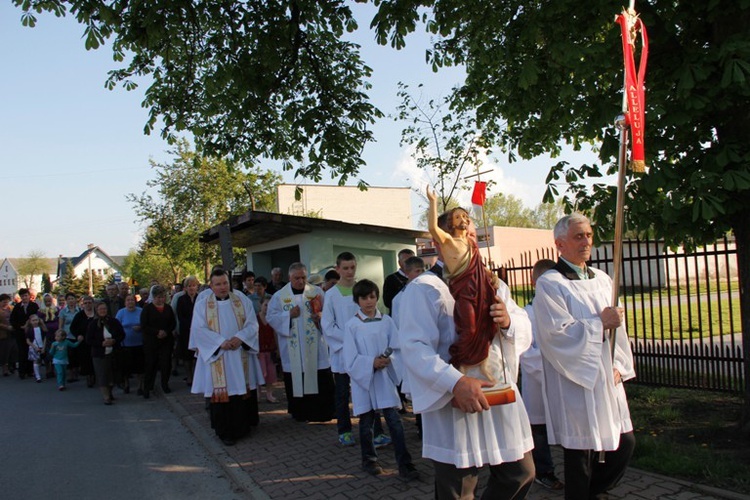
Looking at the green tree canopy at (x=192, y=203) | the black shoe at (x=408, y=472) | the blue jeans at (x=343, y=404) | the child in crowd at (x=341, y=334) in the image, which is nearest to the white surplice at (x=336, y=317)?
the child in crowd at (x=341, y=334)

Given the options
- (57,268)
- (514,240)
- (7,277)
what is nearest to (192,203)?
(514,240)

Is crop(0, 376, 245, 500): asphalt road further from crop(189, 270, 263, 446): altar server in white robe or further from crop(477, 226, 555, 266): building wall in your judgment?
crop(477, 226, 555, 266): building wall

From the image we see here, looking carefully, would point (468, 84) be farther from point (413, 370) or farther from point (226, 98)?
point (413, 370)

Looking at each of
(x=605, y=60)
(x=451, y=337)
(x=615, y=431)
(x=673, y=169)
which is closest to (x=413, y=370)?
(x=451, y=337)

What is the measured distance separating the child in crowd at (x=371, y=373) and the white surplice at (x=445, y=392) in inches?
84.2

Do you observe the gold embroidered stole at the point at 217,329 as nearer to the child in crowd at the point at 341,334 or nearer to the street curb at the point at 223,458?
the street curb at the point at 223,458

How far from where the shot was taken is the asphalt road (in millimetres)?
5773

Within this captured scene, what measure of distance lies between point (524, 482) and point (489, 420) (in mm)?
389

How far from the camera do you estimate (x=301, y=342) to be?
305 inches

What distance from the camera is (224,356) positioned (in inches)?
279

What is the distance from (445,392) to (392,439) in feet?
8.06

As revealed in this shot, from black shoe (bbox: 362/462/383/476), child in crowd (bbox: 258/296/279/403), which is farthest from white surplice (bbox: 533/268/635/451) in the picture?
child in crowd (bbox: 258/296/279/403)

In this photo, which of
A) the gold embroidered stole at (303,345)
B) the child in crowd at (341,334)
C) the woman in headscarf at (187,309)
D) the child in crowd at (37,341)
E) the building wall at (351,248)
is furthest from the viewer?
the child in crowd at (37,341)

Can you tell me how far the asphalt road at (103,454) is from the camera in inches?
227
